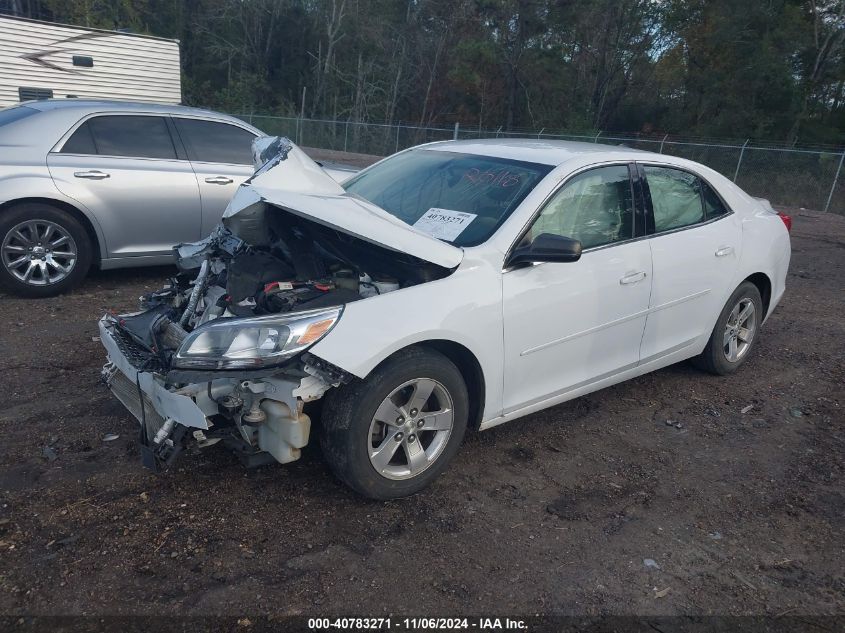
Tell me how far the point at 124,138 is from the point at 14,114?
94cm

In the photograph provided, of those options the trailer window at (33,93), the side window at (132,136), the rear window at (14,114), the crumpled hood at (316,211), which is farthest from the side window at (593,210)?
the trailer window at (33,93)

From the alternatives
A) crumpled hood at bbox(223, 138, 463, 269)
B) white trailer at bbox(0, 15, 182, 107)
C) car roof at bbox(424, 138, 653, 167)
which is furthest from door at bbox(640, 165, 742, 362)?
white trailer at bbox(0, 15, 182, 107)

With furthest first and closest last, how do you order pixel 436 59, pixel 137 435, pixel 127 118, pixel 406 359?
pixel 436 59, pixel 127 118, pixel 137 435, pixel 406 359

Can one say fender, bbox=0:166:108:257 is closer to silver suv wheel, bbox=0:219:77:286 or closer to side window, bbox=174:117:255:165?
silver suv wheel, bbox=0:219:77:286

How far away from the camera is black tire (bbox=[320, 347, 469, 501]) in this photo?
→ 3037 mm

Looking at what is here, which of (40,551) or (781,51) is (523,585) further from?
(781,51)

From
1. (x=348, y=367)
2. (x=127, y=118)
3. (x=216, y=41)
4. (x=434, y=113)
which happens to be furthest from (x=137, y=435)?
(x=216, y=41)

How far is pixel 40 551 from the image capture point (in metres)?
2.83

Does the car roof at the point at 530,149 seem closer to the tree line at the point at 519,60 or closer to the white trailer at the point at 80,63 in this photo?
the white trailer at the point at 80,63

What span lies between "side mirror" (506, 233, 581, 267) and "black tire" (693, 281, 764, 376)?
6.72 feet

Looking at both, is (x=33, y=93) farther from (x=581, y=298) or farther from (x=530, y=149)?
(x=581, y=298)

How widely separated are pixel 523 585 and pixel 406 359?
1090 mm

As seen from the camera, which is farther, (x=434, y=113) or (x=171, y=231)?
(x=434, y=113)

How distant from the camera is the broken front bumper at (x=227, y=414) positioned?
293cm
